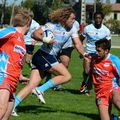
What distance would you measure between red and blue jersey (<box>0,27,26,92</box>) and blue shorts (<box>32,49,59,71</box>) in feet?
8.49

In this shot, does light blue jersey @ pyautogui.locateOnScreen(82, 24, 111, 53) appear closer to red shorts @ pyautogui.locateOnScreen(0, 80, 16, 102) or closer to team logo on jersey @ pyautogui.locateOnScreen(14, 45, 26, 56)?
team logo on jersey @ pyautogui.locateOnScreen(14, 45, 26, 56)

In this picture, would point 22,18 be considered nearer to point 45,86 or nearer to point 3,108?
point 3,108

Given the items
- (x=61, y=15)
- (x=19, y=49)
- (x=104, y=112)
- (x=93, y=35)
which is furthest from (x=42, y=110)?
(x=19, y=49)

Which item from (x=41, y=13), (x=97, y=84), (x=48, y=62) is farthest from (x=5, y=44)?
(x=41, y=13)

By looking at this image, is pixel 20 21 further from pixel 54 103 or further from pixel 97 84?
pixel 54 103

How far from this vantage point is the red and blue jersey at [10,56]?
6.82 metres

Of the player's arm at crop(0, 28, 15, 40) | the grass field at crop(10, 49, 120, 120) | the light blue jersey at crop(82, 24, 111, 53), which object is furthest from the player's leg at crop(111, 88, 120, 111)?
the light blue jersey at crop(82, 24, 111, 53)

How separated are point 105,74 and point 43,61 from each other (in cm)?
170

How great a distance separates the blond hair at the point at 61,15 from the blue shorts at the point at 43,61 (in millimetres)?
648

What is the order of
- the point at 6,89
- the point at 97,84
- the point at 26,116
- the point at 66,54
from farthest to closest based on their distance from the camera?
the point at 66,54 → the point at 26,116 → the point at 97,84 → the point at 6,89

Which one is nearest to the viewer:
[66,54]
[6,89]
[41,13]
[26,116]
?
[6,89]

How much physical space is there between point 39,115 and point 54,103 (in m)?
1.36

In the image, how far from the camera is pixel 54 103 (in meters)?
10.9

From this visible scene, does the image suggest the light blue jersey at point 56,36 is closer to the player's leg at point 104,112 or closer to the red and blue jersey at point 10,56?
the player's leg at point 104,112
